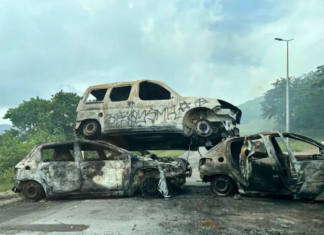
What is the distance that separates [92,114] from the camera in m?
8.64

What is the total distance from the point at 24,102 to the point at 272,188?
36.5 metres

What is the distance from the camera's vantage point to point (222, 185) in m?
7.47

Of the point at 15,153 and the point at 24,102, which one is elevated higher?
the point at 24,102

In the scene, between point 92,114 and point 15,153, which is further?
point 15,153

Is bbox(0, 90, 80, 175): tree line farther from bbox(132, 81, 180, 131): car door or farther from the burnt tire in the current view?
the burnt tire

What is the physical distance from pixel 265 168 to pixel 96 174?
409 cm

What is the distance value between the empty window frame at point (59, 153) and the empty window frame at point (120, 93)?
1.88m

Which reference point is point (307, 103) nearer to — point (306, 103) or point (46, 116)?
point (306, 103)

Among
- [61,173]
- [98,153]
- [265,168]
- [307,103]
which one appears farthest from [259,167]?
[307,103]

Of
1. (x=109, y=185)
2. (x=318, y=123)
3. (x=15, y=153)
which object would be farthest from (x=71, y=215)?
(x=318, y=123)

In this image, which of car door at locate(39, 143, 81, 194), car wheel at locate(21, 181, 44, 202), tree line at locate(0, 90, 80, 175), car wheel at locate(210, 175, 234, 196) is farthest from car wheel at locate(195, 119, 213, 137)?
tree line at locate(0, 90, 80, 175)

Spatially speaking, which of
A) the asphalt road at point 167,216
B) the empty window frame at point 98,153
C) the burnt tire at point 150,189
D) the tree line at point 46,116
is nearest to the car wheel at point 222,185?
the asphalt road at point 167,216

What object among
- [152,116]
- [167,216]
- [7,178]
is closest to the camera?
[167,216]

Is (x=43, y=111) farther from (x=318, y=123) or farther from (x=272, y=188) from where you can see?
(x=318, y=123)
